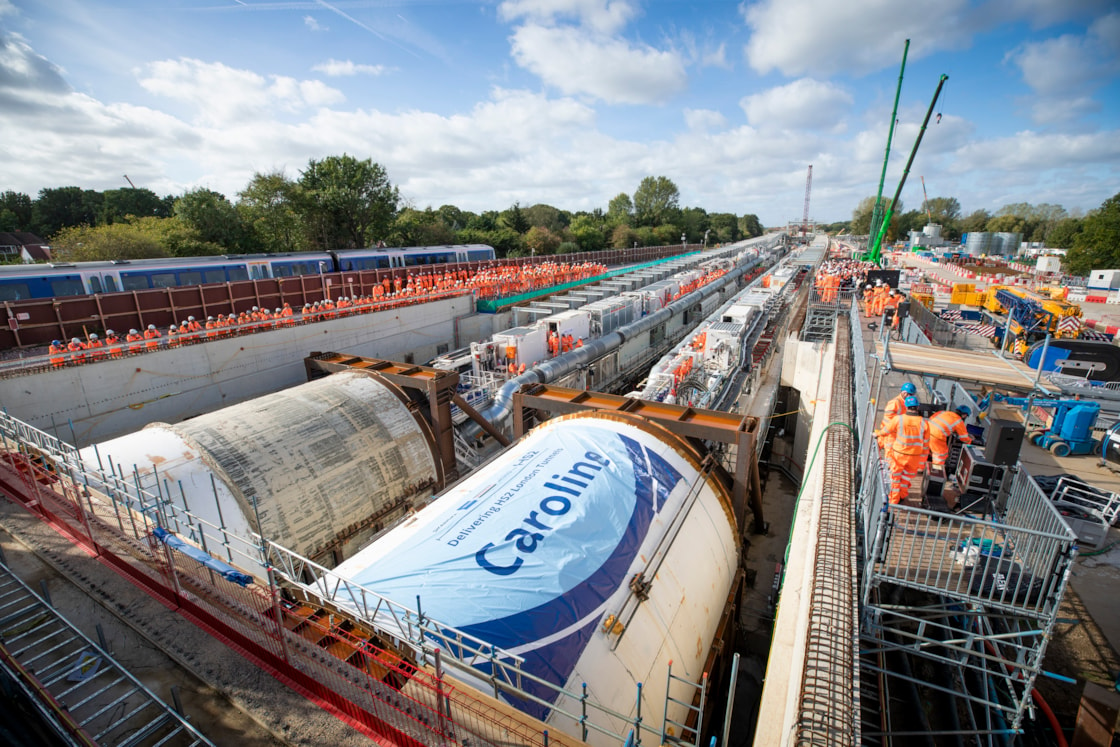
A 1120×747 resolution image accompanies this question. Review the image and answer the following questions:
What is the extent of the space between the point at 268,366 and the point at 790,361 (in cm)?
2295

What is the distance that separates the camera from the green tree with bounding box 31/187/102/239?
6719 centimetres

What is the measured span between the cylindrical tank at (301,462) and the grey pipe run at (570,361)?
323cm

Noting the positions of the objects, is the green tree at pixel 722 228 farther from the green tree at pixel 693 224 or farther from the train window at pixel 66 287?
the train window at pixel 66 287

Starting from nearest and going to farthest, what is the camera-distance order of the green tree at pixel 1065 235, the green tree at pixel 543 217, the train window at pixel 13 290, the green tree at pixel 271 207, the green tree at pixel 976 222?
the train window at pixel 13 290 → the green tree at pixel 271 207 → the green tree at pixel 1065 235 → the green tree at pixel 543 217 → the green tree at pixel 976 222

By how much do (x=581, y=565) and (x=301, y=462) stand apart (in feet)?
26.9

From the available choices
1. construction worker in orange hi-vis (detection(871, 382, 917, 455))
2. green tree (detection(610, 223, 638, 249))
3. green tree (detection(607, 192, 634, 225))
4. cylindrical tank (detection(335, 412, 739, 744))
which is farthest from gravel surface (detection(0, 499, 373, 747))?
green tree (detection(607, 192, 634, 225))

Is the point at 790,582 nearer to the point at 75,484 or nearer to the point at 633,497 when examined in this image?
the point at 633,497

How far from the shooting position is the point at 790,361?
2255 centimetres

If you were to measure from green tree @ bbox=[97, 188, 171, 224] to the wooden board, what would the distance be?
88.9m

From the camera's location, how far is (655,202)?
110188 millimetres

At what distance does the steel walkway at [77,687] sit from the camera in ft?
13.8

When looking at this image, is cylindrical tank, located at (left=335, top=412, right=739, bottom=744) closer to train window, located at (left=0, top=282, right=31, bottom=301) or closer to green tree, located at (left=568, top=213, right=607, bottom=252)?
train window, located at (left=0, top=282, right=31, bottom=301)

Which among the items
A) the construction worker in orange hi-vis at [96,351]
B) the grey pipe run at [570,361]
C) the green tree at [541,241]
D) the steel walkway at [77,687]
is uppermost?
the green tree at [541,241]

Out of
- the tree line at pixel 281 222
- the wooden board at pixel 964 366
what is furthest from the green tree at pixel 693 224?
the wooden board at pixel 964 366
